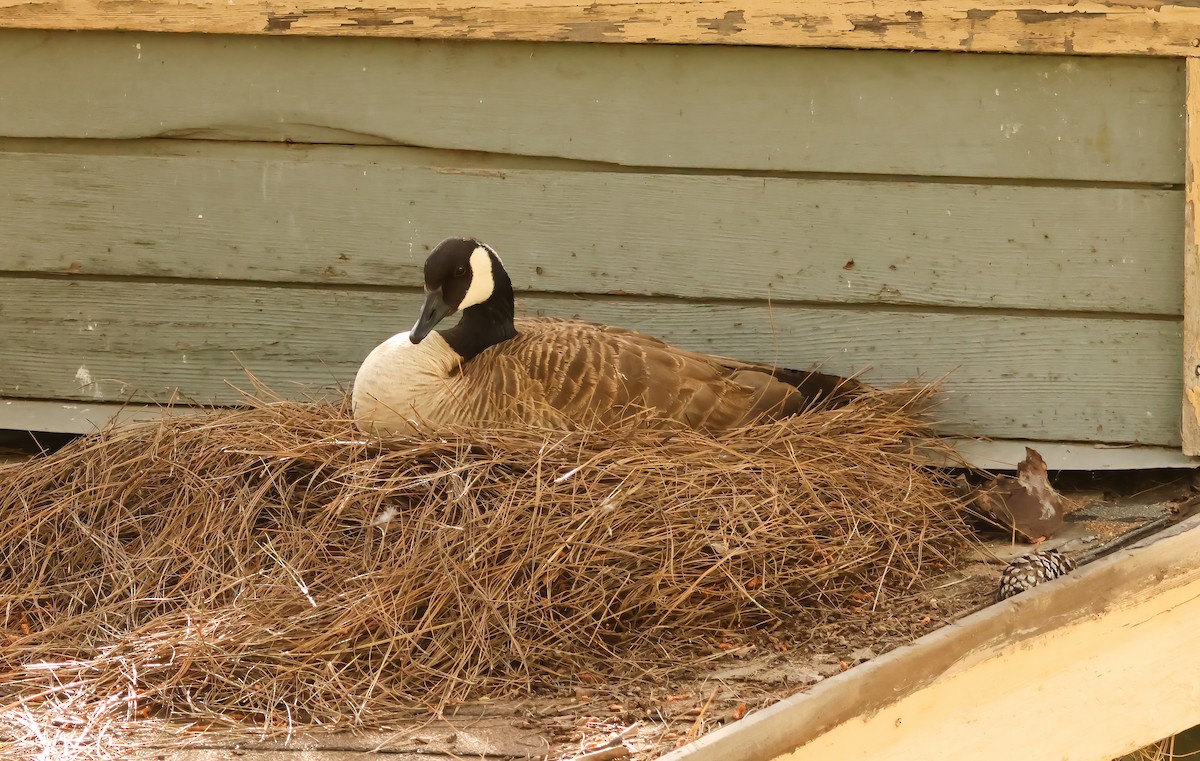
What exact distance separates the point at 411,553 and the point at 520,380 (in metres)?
0.64

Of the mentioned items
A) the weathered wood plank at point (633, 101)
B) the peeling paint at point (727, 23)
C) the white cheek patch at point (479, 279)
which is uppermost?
the peeling paint at point (727, 23)

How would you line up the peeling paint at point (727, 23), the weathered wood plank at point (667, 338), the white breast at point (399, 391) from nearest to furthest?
the white breast at point (399, 391), the peeling paint at point (727, 23), the weathered wood plank at point (667, 338)

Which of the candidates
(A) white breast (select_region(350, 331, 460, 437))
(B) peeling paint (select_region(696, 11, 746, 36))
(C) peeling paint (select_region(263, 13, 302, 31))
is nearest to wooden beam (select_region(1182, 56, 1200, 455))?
(B) peeling paint (select_region(696, 11, 746, 36))

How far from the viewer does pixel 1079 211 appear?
10.9ft

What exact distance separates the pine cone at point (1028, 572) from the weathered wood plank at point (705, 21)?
57.2 inches

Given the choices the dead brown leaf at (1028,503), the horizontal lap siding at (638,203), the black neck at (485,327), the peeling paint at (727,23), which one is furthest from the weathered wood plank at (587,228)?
the dead brown leaf at (1028,503)

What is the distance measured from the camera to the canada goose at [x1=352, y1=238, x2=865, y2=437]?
3059mm

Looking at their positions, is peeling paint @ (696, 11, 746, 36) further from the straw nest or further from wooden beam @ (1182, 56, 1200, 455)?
wooden beam @ (1182, 56, 1200, 455)

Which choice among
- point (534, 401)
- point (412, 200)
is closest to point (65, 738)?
point (534, 401)

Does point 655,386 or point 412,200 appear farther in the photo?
point 412,200

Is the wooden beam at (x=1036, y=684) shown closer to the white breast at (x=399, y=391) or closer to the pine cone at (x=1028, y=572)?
the pine cone at (x=1028, y=572)

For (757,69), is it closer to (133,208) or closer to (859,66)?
(859,66)

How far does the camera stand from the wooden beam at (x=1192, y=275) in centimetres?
321

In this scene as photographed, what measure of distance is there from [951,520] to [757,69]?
4.56 feet
